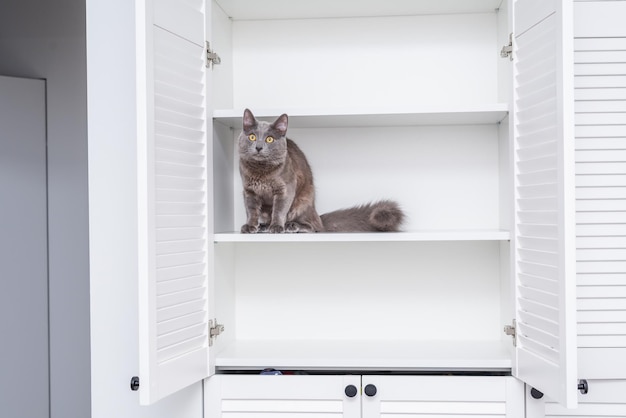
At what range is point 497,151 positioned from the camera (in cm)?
178

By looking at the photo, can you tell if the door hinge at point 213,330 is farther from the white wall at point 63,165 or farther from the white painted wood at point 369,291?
the white wall at point 63,165

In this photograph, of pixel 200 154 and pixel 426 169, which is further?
pixel 426 169

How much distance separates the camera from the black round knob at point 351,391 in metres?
1.48

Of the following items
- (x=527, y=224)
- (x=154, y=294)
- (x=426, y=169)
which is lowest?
(x=154, y=294)

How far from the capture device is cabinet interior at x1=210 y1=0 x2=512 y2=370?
179 centimetres

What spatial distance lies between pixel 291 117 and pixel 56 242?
1.59m

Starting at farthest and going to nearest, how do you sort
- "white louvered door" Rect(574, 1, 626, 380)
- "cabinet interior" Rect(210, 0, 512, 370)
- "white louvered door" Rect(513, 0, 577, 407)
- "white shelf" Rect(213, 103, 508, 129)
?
"cabinet interior" Rect(210, 0, 512, 370) → "white shelf" Rect(213, 103, 508, 129) → "white louvered door" Rect(574, 1, 626, 380) → "white louvered door" Rect(513, 0, 577, 407)

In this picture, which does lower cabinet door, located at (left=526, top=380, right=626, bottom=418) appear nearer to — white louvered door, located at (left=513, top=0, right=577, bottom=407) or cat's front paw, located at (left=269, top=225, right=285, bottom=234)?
white louvered door, located at (left=513, top=0, right=577, bottom=407)

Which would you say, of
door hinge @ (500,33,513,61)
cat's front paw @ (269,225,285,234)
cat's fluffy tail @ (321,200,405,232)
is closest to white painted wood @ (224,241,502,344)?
cat's fluffy tail @ (321,200,405,232)

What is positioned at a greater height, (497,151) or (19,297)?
(497,151)

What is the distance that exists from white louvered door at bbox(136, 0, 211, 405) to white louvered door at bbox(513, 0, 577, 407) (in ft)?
2.64

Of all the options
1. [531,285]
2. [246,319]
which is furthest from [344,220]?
[531,285]

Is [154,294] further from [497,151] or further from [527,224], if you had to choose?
[497,151]

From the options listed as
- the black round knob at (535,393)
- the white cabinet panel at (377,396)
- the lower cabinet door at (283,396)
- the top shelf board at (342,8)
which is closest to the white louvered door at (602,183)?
the black round knob at (535,393)
